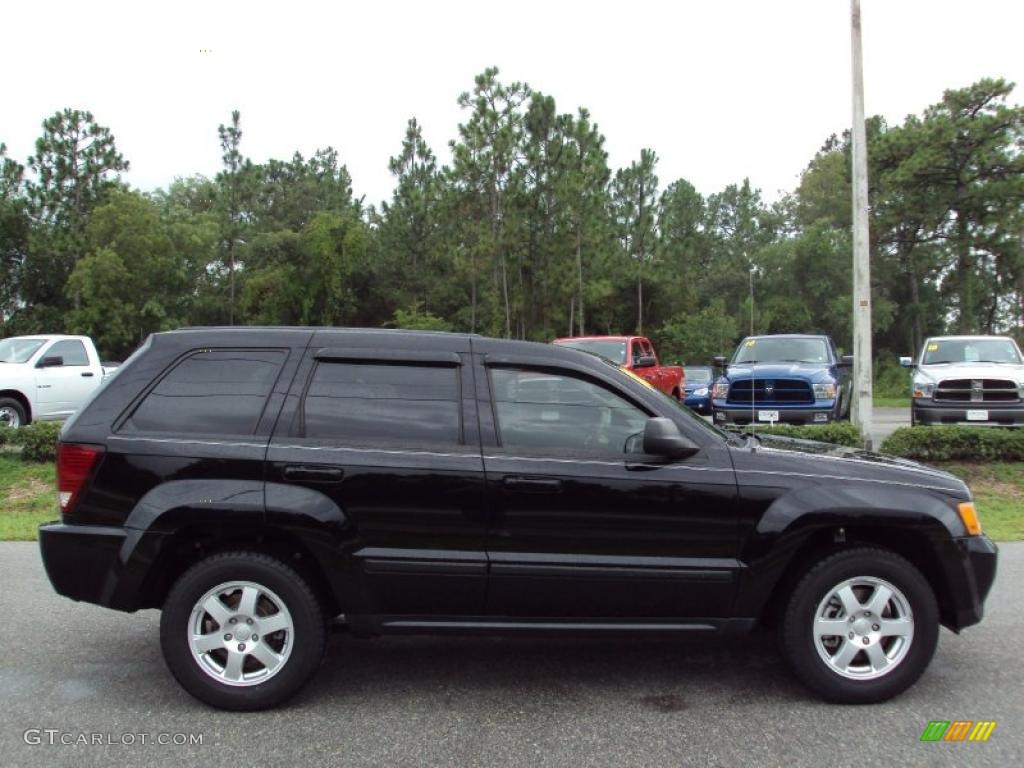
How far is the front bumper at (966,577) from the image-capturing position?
13.7ft

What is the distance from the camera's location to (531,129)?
1389 inches

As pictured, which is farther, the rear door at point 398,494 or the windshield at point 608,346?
the windshield at point 608,346

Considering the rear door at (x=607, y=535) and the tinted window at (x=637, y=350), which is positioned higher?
the tinted window at (x=637, y=350)

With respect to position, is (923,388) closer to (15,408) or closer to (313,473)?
(313,473)

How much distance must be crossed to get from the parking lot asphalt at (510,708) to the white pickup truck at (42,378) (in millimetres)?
9512

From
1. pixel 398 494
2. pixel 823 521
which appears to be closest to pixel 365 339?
pixel 398 494

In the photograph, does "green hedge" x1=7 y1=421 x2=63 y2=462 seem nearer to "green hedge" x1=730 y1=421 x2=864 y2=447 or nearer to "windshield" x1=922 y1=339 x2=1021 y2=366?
"green hedge" x1=730 y1=421 x2=864 y2=447

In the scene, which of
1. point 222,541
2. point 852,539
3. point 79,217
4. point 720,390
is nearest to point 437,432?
point 222,541

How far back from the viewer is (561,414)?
428 centimetres

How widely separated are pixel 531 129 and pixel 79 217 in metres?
28.3

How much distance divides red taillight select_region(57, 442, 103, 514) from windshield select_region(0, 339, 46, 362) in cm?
1129

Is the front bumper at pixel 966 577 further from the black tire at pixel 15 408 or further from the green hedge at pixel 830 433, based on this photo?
the black tire at pixel 15 408

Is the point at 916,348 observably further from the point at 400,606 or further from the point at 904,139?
the point at 400,606

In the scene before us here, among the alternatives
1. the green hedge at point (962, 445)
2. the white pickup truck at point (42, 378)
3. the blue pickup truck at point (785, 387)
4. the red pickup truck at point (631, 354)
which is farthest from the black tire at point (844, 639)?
the white pickup truck at point (42, 378)
